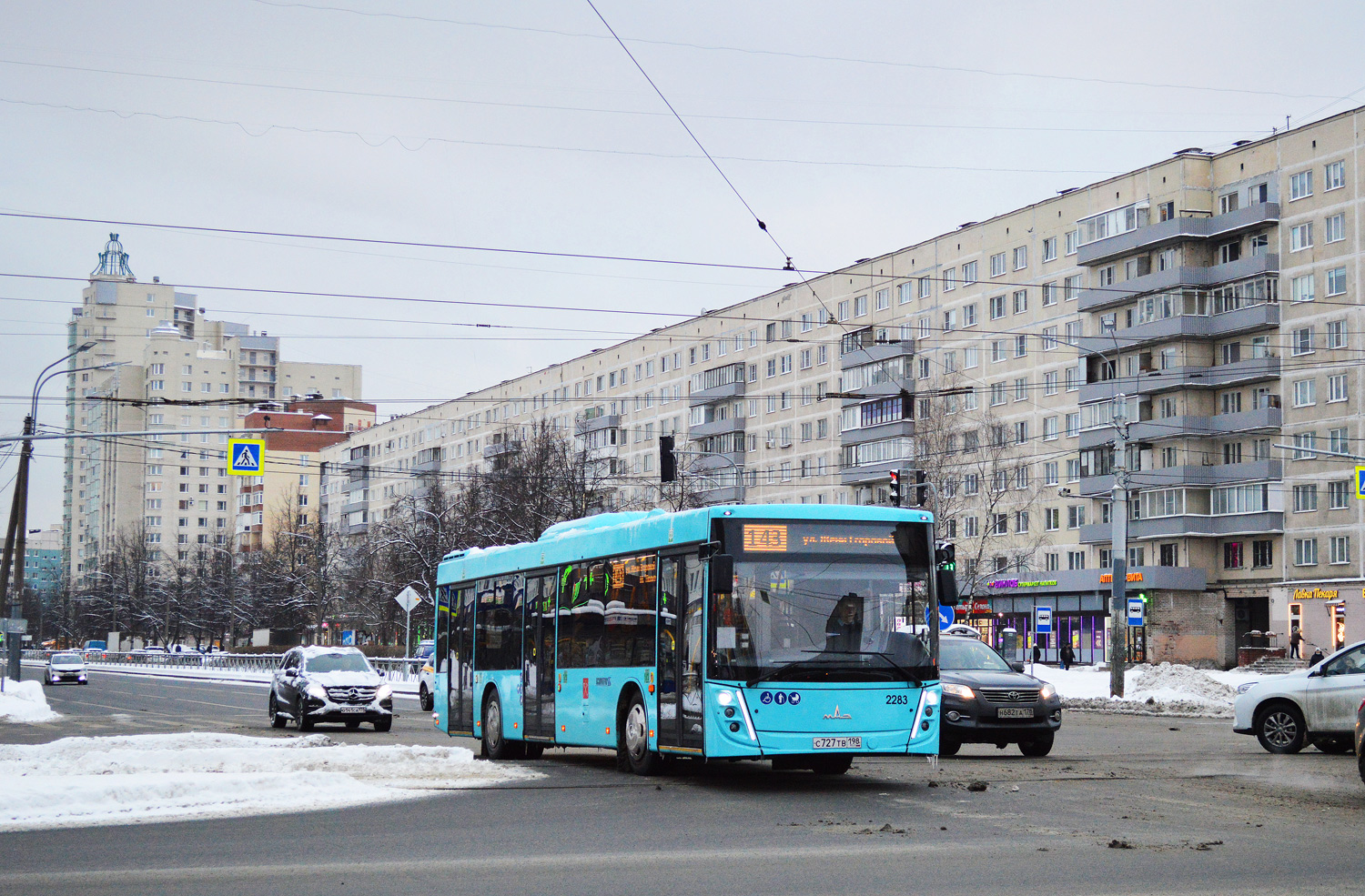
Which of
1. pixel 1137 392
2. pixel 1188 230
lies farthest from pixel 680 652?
pixel 1137 392

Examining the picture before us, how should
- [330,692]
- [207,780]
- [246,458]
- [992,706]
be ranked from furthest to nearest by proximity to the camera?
[246,458]
[330,692]
[992,706]
[207,780]

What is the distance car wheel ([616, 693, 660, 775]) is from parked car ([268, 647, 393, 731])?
1333 cm

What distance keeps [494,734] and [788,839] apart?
34.4 ft

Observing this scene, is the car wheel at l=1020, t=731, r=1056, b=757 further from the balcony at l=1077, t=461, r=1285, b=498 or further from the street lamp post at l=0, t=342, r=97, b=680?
the balcony at l=1077, t=461, r=1285, b=498

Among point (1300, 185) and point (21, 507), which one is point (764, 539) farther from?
point (1300, 185)

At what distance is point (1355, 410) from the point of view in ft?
218

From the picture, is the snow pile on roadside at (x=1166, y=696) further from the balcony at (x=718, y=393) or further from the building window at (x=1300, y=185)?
the balcony at (x=718, y=393)

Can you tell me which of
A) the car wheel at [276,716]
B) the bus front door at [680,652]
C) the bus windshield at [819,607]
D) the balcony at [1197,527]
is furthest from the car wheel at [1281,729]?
the balcony at [1197,527]

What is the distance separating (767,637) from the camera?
15.6m

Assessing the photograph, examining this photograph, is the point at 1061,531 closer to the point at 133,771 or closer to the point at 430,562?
the point at 430,562

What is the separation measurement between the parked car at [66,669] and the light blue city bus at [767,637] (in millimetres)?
50427

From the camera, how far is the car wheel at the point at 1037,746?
2048 cm

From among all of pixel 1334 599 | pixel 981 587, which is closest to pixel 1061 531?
pixel 981 587

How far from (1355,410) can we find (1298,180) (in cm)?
1030
